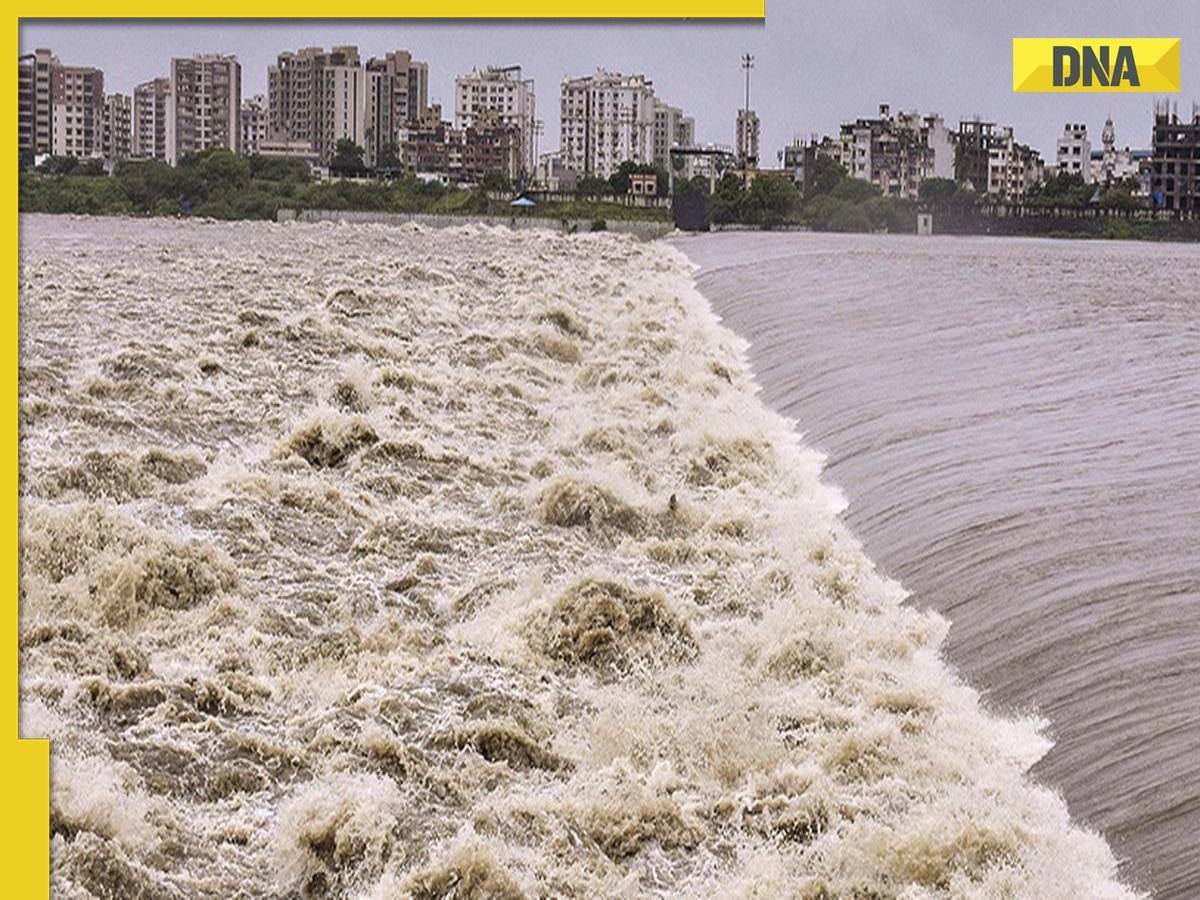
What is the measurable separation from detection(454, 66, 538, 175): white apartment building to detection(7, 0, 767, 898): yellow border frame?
1.21 meters

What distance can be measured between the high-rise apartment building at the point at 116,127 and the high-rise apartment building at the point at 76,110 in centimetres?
2

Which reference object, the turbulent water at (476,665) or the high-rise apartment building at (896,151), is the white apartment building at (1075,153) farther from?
the turbulent water at (476,665)

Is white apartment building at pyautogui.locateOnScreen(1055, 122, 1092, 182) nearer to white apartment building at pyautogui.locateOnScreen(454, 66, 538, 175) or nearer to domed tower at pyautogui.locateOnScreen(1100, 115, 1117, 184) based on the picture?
domed tower at pyautogui.locateOnScreen(1100, 115, 1117, 184)

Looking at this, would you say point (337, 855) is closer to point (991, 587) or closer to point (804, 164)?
point (991, 587)

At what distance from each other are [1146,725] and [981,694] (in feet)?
2.42

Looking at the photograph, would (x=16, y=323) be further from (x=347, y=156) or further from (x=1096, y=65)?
(x=347, y=156)

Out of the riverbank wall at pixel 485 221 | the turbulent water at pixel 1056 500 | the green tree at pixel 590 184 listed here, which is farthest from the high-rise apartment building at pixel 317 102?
the riverbank wall at pixel 485 221

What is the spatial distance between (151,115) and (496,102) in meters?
0.70

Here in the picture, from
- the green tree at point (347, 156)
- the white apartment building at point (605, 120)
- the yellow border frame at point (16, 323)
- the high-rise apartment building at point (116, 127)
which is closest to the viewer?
the yellow border frame at point (16, 323)

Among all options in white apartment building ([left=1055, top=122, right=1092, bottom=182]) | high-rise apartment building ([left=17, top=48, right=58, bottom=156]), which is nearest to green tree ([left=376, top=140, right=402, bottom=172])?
high-rise apartment building ([left=17, top=48, right=58, bottom=156])

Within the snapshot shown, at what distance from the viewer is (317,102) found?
3689 mm

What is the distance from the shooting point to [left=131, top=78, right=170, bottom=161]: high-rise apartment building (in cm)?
312

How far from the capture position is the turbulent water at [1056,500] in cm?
335

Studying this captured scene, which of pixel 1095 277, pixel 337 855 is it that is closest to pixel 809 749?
pixel 337 855
